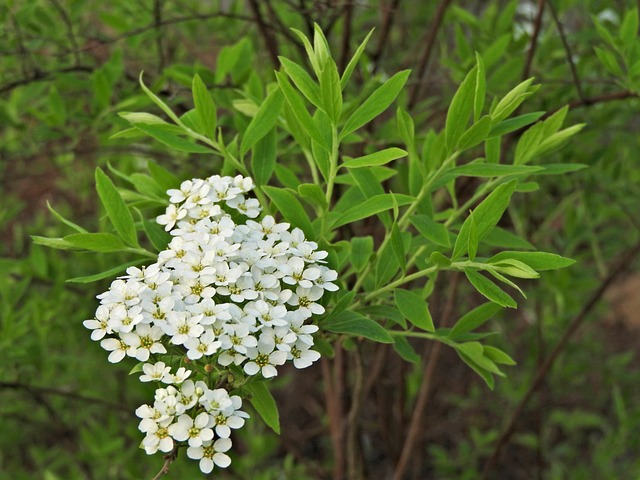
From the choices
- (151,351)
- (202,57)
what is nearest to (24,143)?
(202,57)

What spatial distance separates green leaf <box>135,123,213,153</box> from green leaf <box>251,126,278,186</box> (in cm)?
6

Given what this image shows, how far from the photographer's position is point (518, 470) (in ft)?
7.49

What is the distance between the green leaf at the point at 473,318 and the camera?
81 centimetres

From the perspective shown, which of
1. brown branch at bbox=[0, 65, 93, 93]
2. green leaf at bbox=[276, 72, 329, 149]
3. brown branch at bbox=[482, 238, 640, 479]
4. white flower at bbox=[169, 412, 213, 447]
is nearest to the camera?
white flower at bbox=[169, 412, 213, 447]

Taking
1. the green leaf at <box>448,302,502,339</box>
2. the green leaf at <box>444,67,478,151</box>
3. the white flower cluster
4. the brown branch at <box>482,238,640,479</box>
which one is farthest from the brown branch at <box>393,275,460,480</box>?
the white flower cluster

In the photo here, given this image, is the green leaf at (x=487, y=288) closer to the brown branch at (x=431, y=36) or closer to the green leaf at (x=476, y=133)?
the green leaf at (x=476, y=133)

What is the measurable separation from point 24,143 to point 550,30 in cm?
106

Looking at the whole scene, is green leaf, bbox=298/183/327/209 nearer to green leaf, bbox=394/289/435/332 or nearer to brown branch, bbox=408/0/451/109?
green leaf, bbox=394/289/435/332

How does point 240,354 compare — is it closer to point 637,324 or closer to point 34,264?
point 34,264

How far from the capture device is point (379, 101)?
2.32ft

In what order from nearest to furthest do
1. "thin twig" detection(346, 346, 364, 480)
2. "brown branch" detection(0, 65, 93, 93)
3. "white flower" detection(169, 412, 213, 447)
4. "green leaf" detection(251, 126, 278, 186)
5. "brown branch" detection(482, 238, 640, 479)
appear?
"white flower" detection(169, 412, 213, 447) → "green leaf" detection(251, 126, 278, 186) → "thin twig" detection(346, 346, 364, 480) → "brown branch" detection(0, 65, 93, 93) → "brown branch" detection(482, 238, 640, 479)

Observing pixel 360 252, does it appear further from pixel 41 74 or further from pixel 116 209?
pixel 41 74

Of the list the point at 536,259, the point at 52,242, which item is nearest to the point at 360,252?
the point at 536,259

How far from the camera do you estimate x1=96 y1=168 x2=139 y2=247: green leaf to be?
2.37 ft
